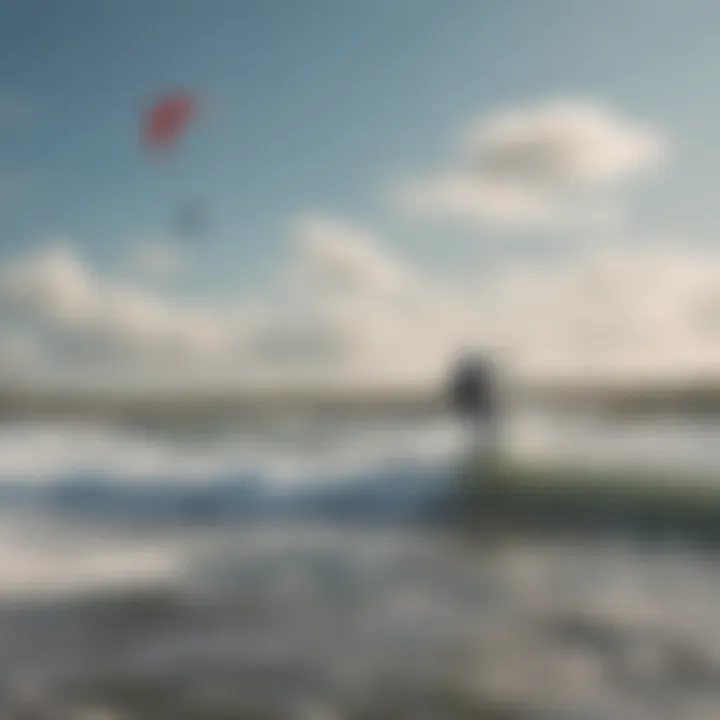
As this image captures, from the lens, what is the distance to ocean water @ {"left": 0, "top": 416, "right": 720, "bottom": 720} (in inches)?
209

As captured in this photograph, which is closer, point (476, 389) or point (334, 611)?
point (334, 611)

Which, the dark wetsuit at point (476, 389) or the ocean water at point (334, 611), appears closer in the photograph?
the ocean water at point (334, 611)

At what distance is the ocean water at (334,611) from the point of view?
5.30 metres

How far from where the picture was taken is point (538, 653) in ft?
19.9

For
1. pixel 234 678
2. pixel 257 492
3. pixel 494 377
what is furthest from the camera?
pixel 494 377

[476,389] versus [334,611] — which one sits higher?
[476,389]

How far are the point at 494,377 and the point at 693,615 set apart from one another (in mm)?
9109

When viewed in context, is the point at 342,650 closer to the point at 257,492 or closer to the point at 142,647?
the point at 142,647

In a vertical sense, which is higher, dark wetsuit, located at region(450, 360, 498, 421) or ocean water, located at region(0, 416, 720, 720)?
dark wetsuit, located at region(450, 360, 498, 421)

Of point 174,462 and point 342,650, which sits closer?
point 342,650

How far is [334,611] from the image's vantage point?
7.23 m

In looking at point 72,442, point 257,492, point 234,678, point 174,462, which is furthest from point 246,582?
point 72,442

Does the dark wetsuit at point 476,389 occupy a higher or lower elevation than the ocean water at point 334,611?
higher

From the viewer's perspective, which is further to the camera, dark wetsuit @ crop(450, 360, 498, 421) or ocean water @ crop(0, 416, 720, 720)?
dark wetsuit @ crop(450, 360, 498, 421)
